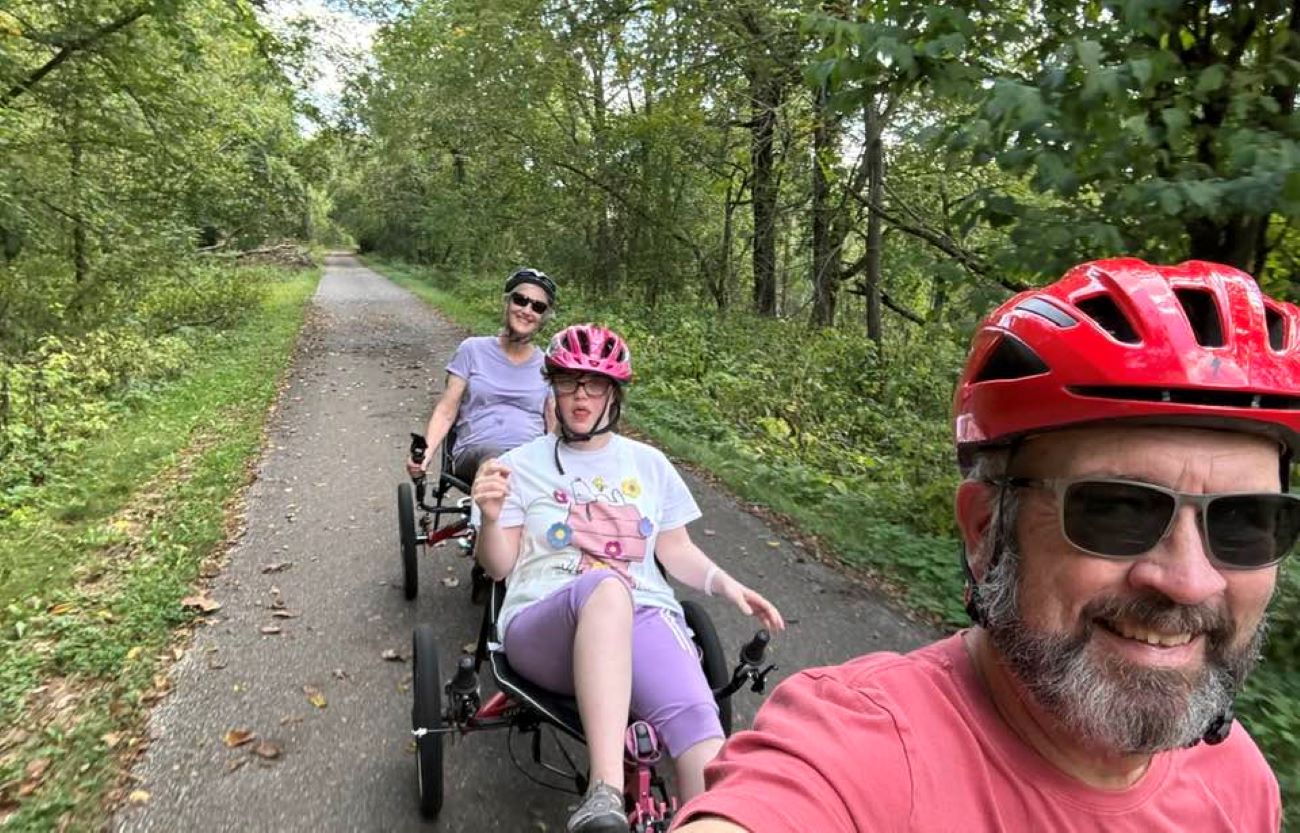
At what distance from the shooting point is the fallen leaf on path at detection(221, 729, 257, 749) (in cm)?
326

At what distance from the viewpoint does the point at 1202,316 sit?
1.27 meters

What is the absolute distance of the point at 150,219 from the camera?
471 inches

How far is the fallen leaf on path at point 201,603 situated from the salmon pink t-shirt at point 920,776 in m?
4.11

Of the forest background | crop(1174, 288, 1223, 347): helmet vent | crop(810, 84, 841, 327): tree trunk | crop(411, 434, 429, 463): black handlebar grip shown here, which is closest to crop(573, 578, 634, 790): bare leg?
crop(1174, 288, 1223, 347): helmet vent

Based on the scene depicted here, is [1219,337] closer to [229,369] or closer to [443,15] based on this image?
[229,369]

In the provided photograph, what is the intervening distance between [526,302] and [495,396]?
1.97ft

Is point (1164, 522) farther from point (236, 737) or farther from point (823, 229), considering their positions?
point (823, 229)

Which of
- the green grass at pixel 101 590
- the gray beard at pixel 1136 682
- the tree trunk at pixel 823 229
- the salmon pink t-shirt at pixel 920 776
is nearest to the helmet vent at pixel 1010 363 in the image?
the gray beard at pixel 1136 682

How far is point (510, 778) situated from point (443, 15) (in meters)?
14.9

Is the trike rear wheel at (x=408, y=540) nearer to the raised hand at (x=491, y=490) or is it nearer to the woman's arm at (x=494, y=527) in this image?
the woman's arm at (x=494, y=527)

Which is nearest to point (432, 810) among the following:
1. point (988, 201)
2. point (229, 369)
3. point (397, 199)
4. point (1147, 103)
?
point (988, 201)

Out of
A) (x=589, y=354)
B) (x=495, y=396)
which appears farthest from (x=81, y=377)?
(x=589, y=354)

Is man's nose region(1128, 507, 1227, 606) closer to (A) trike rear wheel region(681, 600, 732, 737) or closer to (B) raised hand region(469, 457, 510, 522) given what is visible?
(A) trike rear wheel region(681, 600, 732, 737)

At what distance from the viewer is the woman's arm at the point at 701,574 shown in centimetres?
255
